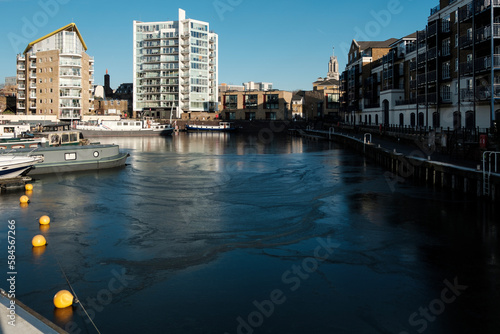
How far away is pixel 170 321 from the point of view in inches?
481

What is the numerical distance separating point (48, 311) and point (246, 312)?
5.20 m

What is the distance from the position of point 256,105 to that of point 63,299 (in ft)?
489

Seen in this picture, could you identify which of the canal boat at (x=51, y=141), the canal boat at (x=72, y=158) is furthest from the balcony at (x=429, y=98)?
the canal boat at (x=51, y=141)

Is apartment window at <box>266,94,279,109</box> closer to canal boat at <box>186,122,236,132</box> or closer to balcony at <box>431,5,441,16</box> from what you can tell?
canal boat at <box>186,122,236,132</box>

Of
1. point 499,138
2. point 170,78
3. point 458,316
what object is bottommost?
point 458,316

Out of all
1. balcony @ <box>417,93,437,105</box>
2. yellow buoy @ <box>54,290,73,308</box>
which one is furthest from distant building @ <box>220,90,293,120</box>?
yellow buoy @ <box>54,290,73,308</box>

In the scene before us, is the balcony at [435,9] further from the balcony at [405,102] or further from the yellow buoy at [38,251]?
the yellow buoy at [38,251]

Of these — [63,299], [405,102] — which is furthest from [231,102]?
[63,299]

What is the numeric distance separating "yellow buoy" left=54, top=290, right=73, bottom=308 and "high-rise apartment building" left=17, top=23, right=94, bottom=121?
11770 centimetres

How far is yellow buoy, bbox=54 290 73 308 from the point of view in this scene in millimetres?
12772

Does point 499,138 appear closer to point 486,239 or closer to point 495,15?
point 486,239

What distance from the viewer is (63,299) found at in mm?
12812

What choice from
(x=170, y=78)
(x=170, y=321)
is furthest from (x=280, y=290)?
(x=170, y=78)

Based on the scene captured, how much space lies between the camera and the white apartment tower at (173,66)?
147000 millimetres
